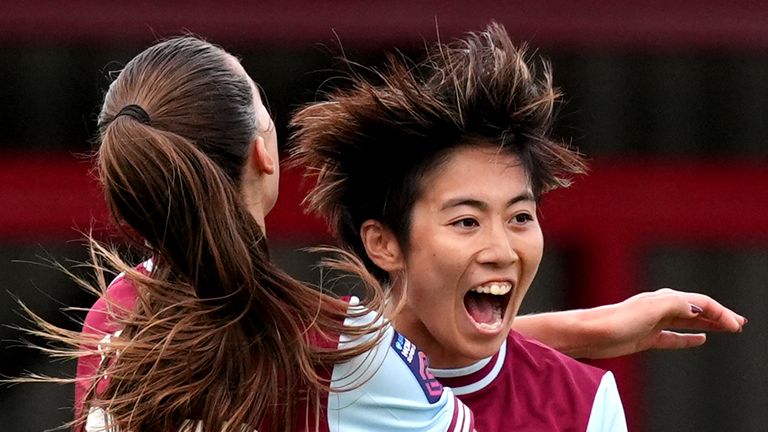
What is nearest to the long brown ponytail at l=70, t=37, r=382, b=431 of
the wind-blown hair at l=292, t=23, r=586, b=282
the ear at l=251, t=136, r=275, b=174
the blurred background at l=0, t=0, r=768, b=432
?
the ear at l=251, t=136, r=275, b=174

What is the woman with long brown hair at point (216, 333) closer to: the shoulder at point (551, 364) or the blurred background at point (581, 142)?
the shoulder at point (551, 364)

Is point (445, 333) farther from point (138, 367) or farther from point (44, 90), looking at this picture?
point (44, 90)

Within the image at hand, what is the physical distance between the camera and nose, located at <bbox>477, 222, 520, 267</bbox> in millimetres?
2336

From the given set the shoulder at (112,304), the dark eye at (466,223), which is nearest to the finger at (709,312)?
the dark eye at (466,223)

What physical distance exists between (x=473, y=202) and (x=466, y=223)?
1.3 inches

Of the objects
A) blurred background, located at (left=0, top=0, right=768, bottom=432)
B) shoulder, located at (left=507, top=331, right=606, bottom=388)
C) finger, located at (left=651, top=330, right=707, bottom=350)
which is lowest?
shoulder, located at (left=507, top=331, right=606, bottom=388)

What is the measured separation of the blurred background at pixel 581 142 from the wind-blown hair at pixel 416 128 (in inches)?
92.2

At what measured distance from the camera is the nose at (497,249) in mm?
2336

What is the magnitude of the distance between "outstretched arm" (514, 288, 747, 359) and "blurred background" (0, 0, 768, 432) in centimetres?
230

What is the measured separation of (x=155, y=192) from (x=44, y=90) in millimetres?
3495

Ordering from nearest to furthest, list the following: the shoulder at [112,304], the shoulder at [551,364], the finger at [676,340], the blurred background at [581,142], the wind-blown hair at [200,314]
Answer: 1. the wind-blown hair at [200,314]
2. the shoulder at [112,304]
3. the shoulder at [551,364]
4. the finger at [676,340]
5. the blurred background at [581,142]

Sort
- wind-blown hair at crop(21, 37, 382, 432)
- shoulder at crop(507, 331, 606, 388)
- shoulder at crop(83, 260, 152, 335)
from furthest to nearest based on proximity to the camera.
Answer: shoulder at crop(507, 331, 606, 388) < shoulder at crop(83, 260, 152, 335) < wind-blown hair at crop(21, 37, 382, 432)

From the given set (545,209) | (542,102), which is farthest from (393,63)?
(545,209)

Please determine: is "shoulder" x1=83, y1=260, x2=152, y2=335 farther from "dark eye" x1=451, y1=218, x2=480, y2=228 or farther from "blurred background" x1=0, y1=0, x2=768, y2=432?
"blurred background" x1=0, y1=0, x2=768, y2=432
